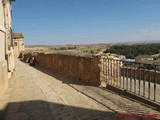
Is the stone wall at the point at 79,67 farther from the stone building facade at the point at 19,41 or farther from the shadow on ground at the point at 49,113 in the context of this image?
the stone building facade at the point at 19,41

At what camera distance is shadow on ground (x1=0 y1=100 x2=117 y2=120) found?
5.39 m

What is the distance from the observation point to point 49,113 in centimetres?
583

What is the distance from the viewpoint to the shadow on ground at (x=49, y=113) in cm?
539

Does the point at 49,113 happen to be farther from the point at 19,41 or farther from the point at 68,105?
the point at 19,41

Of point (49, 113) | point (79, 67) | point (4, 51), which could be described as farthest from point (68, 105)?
point (4, 51)

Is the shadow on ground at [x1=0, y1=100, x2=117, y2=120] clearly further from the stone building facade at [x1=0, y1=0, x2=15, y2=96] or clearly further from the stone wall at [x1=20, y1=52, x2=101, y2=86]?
the stone wall at [x1=20, y1=52, x2=101, y2=86]

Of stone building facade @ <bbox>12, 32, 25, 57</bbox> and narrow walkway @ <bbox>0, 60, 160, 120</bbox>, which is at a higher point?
stone building facade @ <bbox>12, 32, 25, 57</bbox>

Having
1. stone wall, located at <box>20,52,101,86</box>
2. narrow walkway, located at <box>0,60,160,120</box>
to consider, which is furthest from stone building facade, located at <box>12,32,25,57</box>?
narrow walkway, located at <box>0,60,160,120</box>

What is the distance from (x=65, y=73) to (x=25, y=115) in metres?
6.71

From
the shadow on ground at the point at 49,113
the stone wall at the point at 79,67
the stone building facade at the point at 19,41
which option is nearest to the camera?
the shadow on ground at the point at 49,113

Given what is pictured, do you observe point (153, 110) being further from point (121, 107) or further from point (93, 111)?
point (93, 111)

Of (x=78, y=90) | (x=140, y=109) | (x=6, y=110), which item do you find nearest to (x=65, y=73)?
(x=78, y=90)

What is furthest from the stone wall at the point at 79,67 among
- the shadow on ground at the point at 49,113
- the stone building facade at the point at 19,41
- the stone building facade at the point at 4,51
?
the stone building facade at the point at 19,41

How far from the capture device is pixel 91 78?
9.28m
